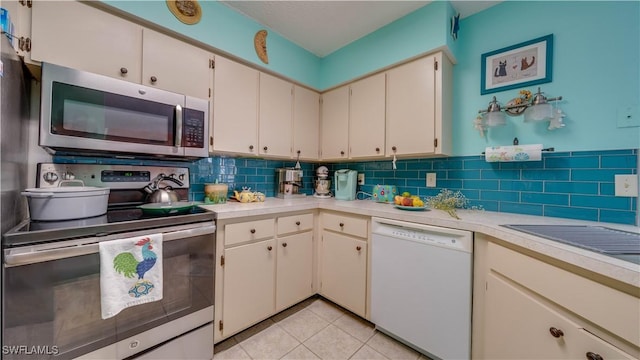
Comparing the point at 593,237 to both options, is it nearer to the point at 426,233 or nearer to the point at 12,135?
the point at 426,233

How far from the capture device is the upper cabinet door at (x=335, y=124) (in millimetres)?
2256

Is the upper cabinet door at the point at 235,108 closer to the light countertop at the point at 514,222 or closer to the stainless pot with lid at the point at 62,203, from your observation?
the light countertop at the point at 514,222

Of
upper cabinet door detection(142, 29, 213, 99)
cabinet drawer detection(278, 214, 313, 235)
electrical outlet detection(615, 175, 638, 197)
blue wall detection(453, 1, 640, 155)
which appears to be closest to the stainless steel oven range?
cabinet drawer detection(278, 214, 313, 235)

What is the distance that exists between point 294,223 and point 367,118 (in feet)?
3.85

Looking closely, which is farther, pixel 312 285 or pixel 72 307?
pixel 312 285

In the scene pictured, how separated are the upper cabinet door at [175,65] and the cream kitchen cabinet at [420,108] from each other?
1.49 metres

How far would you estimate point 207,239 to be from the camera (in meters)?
1.32

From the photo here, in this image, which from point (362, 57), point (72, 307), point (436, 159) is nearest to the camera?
point (72, 307)

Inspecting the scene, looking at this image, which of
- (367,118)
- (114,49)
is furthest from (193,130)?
(367,118)

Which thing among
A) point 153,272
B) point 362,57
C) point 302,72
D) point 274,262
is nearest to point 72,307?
point 153,272

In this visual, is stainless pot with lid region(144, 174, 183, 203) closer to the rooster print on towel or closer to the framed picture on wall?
the rooster print on towel

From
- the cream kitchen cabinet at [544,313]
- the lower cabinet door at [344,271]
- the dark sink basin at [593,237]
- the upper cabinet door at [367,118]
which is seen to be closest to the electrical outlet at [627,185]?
the dark sink basin at [593,237]

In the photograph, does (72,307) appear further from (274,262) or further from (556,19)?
(556,19)

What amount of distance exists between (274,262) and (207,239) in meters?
0.57
